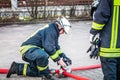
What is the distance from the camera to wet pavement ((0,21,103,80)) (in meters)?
8.18

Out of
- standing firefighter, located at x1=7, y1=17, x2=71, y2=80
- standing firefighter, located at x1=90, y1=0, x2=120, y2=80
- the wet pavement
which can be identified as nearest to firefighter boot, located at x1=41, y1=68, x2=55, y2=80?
standing firefighter, located at x1=7, y1=17, x2=71, y2=80

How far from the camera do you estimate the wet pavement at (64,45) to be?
818 centimetres

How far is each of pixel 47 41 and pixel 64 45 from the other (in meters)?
3.97

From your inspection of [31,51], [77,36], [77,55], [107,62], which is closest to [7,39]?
[77,36]

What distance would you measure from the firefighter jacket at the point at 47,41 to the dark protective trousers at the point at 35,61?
0.10 metres

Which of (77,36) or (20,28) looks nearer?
(77,36)

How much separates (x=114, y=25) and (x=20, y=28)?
9211 millimetres

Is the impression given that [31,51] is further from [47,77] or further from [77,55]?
[77,55]

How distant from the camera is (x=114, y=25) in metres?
5.65

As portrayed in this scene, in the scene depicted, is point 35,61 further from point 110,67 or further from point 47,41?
point 110,67

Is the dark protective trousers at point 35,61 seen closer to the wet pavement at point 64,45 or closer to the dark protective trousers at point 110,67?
the wet pavement at point 64,45

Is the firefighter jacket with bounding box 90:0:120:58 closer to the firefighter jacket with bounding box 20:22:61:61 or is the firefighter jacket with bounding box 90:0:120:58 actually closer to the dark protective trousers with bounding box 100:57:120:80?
the dark protective trousers with bounding box 100:57:120:80

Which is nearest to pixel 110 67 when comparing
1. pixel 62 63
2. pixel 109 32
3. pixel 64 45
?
pixel 109 32

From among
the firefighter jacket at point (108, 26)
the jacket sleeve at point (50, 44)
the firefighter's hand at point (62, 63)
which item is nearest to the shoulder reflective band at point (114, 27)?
the firefighter jacket at point (108, 26)
